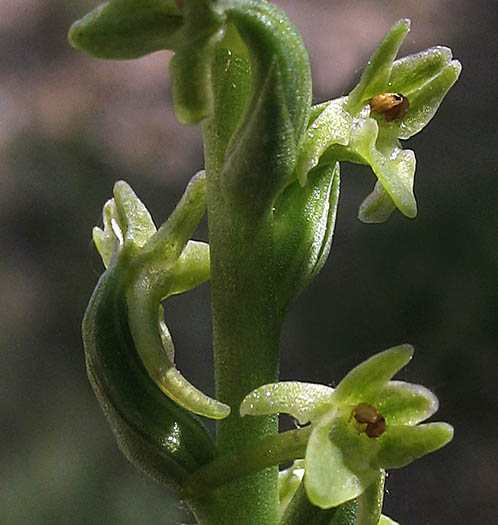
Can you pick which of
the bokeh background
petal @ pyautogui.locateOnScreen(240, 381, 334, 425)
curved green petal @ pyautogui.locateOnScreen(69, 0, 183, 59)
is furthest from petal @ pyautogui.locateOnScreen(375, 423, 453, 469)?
the bokeh background

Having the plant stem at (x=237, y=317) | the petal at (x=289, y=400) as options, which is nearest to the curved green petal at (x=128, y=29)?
the plant stem at (x=237, y=317)

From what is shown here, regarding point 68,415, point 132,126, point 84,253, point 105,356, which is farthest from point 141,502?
point 105,356

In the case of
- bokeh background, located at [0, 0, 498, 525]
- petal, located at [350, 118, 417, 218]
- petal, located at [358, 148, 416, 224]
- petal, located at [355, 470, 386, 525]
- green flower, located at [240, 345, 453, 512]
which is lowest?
bokeh background, located at [0, 0, 498, 525]

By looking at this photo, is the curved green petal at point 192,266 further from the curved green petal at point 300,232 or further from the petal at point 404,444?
the petal at point 404,444

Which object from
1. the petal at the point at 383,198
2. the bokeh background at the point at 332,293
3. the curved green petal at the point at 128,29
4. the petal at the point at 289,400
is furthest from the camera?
the bokeh background at the point at 332,293

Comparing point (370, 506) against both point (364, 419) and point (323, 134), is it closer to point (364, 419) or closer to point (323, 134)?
point (364, 419)

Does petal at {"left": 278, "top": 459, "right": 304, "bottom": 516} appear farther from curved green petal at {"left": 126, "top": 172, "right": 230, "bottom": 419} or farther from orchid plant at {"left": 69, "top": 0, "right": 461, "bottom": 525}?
curved green petal at {"left": 126, "top": 172, "right": 230, "bottom": 419}
